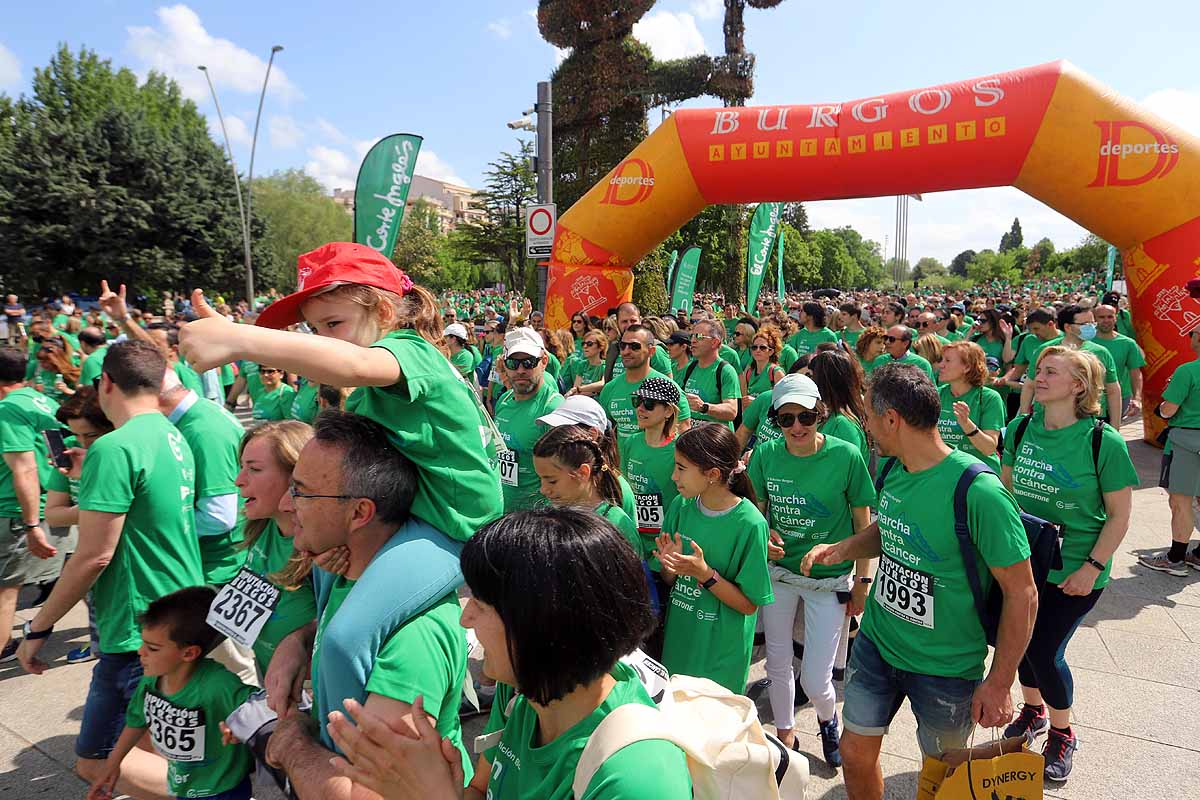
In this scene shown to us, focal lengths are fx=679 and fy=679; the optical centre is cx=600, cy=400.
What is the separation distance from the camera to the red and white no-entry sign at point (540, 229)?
30.0ft

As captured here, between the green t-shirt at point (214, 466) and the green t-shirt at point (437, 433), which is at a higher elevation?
the green t-shirt at point (437, 433)

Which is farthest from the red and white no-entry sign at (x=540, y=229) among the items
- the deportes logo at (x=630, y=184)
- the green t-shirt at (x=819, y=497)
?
the green t-shirt at (x=819, y=497)

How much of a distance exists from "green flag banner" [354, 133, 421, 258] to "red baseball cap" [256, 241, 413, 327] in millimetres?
4801

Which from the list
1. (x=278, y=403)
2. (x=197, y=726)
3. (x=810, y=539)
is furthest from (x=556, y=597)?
(x=278, y=403)

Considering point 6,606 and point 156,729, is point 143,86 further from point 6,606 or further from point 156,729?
point 156,729

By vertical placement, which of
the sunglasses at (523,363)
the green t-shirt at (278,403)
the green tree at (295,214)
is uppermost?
the green tree at (295,214)

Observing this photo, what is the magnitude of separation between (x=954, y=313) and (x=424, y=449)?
9.90m

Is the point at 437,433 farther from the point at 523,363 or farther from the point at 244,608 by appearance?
the point at 523,363

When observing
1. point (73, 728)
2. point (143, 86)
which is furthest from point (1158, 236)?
point (143, 86)

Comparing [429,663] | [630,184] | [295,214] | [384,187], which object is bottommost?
[429,663]

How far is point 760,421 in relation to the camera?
5145 millimetres

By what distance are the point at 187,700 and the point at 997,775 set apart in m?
2.70

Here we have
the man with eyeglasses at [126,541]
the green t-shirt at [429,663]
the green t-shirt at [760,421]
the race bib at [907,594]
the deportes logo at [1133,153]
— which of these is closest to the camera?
the green t-shirt at [429,663]

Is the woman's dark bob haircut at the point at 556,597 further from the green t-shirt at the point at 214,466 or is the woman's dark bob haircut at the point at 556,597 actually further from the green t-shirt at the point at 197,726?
the green t-shirt at the point at 214,466
